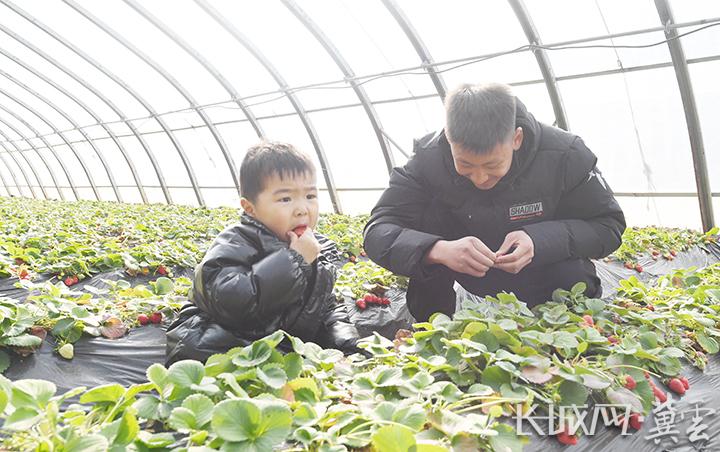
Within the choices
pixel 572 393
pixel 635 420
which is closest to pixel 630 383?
pixel 635 420

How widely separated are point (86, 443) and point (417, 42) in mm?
7978

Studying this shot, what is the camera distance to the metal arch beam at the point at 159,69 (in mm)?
9922

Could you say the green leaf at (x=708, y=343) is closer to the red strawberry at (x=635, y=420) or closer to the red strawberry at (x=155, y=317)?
the red strawberry at (x=635, y=420)

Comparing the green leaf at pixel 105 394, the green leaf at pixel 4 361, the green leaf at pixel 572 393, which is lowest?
the green leaf at pixel 4 361

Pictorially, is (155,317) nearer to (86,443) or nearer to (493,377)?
(86,443)

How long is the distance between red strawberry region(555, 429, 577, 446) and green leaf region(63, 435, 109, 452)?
1057 millimetres

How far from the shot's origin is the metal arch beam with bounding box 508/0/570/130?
6.72 meters

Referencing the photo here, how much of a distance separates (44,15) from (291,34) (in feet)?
18.8

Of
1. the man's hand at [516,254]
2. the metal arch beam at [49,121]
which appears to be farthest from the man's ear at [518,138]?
the metal arch beam at [49,121]

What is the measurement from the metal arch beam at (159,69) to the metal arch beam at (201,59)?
4.32 ft

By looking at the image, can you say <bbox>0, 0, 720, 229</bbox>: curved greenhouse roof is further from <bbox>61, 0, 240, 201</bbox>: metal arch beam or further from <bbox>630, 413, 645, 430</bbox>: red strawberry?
<bbox>630, 413, 645, 430</bbox>: red strawberry

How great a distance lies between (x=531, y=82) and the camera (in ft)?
25.8

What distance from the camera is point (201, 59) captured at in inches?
414

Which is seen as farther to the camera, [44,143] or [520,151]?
[44,143]
